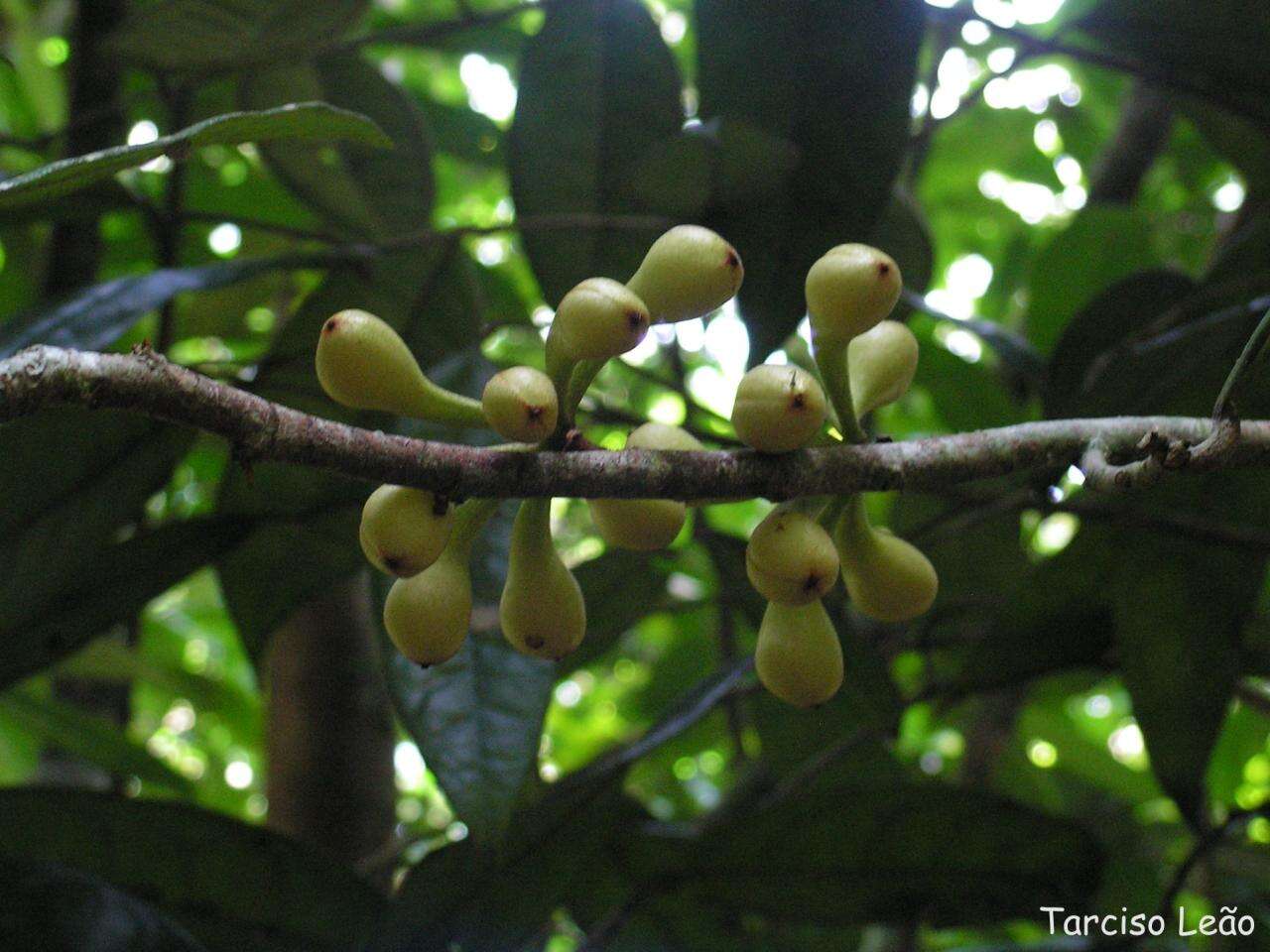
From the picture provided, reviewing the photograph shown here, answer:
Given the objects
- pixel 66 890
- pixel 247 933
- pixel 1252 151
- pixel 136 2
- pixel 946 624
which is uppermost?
pixel 136 2

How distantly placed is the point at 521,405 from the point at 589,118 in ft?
2.42

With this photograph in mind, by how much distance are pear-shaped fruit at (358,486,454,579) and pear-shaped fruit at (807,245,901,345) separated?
212 mm

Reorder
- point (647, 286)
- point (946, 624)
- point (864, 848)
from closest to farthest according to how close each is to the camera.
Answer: point (647, 286) → point (864, 848) → point (946, 624)

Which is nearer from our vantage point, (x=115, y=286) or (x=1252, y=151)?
(x=115, y=286)

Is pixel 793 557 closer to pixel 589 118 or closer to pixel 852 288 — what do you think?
pixel 852 288

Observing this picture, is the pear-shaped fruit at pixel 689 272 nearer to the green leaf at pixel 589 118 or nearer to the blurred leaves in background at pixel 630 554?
the blurred leaves in background at pixel 630 554

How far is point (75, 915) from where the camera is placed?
0.91 meters

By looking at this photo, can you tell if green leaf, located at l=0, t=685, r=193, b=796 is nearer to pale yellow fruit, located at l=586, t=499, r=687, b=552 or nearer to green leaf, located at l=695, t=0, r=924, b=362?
green leaf, located at l=695, t=0, r=924, b=362

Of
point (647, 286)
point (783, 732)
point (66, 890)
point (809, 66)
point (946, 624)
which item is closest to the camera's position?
point (647, 286)

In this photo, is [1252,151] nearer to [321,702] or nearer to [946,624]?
[946,624]

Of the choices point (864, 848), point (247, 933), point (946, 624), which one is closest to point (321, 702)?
point (247, 933)

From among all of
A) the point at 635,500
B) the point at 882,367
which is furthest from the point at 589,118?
the point at 635,500

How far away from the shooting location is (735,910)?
1208 mm

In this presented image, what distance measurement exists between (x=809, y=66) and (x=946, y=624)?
0.78m
